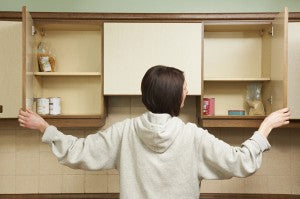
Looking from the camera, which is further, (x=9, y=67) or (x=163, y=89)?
(x=9, y=67)

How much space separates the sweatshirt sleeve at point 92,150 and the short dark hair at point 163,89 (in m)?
0.16

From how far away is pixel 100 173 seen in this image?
227 cm

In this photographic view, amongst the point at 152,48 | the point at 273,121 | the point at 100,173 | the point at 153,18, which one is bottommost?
the point at 100,173

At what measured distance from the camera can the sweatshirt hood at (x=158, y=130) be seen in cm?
117

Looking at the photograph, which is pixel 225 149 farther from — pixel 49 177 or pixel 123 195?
pixel 49 177

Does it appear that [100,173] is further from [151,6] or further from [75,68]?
[151,6]

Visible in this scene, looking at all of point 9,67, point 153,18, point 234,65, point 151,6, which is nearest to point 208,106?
point 234,65

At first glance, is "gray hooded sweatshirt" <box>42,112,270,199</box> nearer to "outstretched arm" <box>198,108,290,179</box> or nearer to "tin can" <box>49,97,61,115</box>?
"outstretched arm" <box>198,108,290,179</box>

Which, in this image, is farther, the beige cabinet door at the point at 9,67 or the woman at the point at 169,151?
the beige cabinet door at the point at 9,67

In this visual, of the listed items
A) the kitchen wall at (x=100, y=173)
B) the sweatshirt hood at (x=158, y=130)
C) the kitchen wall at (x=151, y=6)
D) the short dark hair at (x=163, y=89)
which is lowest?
the kitchen wall at (x=100, y=173)

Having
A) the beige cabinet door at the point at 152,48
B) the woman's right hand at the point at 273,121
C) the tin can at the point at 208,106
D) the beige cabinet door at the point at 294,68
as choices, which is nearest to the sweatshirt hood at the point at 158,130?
the woman's right hand at the point at 273,121

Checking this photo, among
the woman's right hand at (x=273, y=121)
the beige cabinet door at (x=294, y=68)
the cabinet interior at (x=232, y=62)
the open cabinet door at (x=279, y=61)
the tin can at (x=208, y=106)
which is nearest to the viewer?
the woman's right hand at (x=273, y=121)

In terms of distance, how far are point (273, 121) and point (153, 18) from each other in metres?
0.92

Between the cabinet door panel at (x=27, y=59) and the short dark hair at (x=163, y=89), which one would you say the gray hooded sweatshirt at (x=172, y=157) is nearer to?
the short dark hair at (x=163, y=89)
